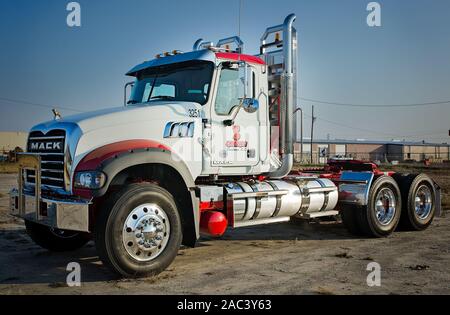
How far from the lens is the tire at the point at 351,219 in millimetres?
8984

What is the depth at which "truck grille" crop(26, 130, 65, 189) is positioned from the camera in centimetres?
600

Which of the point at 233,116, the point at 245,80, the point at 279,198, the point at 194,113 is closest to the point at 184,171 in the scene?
the point at 194,113

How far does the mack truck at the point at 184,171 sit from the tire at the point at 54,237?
0.02 metres

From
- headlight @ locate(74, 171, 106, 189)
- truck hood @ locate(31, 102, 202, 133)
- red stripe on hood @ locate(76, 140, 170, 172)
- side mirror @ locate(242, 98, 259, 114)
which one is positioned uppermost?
side mirror @ locate(242, 98, 259, 114)

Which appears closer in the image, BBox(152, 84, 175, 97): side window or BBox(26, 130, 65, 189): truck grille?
BBox(26, 130, 65, 189): truck grille

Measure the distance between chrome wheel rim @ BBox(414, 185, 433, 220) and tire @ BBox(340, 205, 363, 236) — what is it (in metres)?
1.83

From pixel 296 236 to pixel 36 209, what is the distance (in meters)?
5.05

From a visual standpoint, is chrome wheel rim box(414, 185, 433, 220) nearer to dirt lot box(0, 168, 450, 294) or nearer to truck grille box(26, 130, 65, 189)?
dirt lot box(0, 168, 450, 294)

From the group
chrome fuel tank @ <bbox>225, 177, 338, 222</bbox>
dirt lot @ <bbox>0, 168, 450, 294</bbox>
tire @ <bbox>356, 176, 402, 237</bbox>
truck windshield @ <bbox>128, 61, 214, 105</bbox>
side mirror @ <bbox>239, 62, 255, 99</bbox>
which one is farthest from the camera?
tire @ <bbox>356, 176, 402, 237</bbox>

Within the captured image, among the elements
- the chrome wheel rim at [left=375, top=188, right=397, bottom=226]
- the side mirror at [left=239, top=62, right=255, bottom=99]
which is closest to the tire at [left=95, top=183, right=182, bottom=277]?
the side mirror at [left=239, top=62, right=255, bottom=99]

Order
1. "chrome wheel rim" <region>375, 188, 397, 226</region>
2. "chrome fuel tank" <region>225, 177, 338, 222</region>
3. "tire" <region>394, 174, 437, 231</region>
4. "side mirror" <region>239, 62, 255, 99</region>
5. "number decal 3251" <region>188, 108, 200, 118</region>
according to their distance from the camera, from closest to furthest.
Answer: "number decal 3251" <region>188, 108, 200, 118</region> < "side mirror" <region>239, 62, 255, 99</region> < "chrome fuel tank" <region>225, 177, 338, 222</region> < "chrome wheel rim" <region>375, 188, 397, 226</region> < "tire" <region>394, 174, 437, 231</region>

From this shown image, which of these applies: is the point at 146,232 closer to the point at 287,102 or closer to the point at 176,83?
the point at 176,83

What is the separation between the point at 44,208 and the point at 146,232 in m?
1.39

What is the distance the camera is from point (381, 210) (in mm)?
9297
